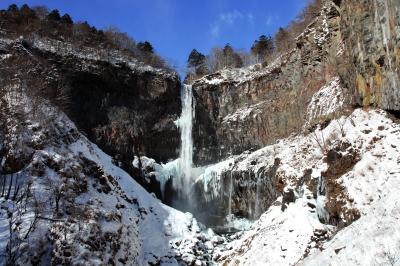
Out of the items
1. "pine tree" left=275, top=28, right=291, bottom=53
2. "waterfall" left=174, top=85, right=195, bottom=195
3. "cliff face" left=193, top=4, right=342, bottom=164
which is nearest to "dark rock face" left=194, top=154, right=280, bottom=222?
"waterfall" left=174, top=85, right=195, bottom=195

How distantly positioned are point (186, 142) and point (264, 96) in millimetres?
8666

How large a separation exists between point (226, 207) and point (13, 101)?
17.7 metres

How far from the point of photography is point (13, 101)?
2423 centimetres

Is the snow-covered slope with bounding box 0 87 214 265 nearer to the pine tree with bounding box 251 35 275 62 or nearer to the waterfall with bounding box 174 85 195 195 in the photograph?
the waterfall with bounding box 174 85 195 195

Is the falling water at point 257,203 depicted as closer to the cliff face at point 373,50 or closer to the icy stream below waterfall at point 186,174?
the icy stream below waterfall at point 186,174

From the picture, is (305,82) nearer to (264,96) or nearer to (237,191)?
(264,96)

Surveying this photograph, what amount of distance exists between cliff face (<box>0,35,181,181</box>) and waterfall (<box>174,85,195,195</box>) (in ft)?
2.21

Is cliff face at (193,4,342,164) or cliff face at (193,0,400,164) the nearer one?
cliff face at (193,0,400,164)

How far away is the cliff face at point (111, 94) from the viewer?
34.1 m


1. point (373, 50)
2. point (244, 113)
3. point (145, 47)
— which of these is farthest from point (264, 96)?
point (145, 47)

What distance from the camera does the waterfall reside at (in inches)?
1446

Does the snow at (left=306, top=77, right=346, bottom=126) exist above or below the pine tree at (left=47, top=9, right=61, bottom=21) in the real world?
below

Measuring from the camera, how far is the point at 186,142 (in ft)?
128

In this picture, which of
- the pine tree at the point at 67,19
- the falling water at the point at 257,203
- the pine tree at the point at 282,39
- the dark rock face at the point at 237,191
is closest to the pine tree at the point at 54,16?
the pine tree at the point at 67,19
